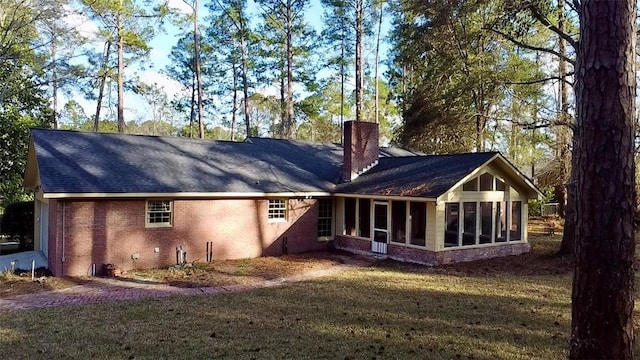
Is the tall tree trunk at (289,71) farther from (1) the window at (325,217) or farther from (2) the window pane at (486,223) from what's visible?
(2) the window pane at (486,223)

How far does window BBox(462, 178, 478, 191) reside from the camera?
15.1 metres

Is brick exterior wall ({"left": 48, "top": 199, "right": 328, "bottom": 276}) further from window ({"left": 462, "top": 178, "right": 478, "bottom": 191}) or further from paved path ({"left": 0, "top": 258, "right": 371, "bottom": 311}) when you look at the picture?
window ({"left": 462, "top": 178, "right": 478, "bottom": 191})

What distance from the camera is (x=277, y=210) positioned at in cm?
1662

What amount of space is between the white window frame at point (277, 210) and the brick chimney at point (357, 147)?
9.60 ft

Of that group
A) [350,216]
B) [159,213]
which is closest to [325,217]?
[350,216]

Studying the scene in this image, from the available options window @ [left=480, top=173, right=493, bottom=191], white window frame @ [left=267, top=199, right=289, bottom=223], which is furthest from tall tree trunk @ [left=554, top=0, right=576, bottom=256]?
white window frame @ [left=267, top=199, right=289, bottom=223]

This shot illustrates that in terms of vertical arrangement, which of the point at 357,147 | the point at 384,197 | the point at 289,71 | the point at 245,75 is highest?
the point at 245,75

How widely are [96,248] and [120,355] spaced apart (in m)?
7.50

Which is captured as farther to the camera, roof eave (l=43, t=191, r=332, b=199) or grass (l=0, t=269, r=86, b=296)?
roof eave (l=43, t=191, r=332, b=199)

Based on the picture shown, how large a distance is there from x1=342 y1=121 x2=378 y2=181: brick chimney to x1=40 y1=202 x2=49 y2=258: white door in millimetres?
10082

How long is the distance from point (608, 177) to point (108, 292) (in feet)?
33.2

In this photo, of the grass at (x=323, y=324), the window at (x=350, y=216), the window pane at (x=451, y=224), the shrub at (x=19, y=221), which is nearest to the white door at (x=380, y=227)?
the window at (x=350, y=216)

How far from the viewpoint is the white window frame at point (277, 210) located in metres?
16.4

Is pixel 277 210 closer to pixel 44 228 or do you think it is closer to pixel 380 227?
pixel 380 227
